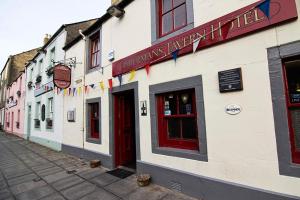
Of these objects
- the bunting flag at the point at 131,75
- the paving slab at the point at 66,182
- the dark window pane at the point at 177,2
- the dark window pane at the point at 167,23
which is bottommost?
the paving slab at the point at 66,182

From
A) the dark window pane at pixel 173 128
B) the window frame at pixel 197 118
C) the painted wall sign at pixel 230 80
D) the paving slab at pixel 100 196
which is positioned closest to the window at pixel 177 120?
the dark window pane at pixel 173 128

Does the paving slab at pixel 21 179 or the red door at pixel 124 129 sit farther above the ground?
the red door at pixel 124 129

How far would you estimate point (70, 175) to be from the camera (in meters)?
5.29

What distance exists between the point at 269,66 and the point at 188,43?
1699 millimetres

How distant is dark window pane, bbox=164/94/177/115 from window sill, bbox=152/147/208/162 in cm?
91

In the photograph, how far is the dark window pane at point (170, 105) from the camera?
430 centimetres

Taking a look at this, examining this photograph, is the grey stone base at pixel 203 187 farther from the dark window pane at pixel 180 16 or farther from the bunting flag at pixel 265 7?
the dark window pane at pixel 180 16

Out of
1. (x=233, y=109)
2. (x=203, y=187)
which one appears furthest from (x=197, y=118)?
(x=203, y=187)

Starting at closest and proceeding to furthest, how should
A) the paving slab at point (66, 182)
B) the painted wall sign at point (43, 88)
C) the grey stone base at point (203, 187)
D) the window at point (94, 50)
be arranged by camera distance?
1. the grey stone base at point (203, 187)
2. the paving slab at point (66, 182)
3. the window at point (94, 50)
4. the painted wall sign at point (43, 88)

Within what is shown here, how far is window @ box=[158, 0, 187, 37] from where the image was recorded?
433 cm

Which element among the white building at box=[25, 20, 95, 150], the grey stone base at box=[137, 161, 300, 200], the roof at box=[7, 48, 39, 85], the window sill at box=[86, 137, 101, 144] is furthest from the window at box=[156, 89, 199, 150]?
the roof at box=[7, 48, 39, 85]

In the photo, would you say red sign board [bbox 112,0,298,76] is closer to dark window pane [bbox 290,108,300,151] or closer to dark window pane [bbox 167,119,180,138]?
dark window pane [bbox 290,108,300,151]

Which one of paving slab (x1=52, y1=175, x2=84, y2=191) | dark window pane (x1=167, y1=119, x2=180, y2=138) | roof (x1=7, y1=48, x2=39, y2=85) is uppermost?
roof (x1=7, y1=48, x2=39, y2=85)

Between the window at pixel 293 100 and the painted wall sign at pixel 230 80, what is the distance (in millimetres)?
671
